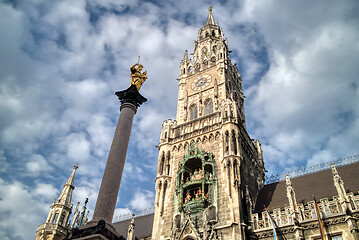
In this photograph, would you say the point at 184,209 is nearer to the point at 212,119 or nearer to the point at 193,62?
the point at 212,119

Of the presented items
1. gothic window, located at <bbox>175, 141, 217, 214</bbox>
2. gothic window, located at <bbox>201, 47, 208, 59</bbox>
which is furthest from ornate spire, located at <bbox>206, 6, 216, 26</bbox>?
gothic window, located at <bbox>175, 141, 217, 214</bbox>

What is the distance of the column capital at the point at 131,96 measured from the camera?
18.9 m

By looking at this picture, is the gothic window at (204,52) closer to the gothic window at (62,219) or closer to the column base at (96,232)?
the gothic window at (62,219)

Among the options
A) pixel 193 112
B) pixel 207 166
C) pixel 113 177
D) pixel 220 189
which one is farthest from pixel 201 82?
pixel 113 177

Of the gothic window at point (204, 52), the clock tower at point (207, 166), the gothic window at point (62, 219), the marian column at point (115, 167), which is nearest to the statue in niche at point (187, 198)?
Answer: the clock tower at point (207, 166)

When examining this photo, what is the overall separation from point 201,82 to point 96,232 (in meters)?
27.7

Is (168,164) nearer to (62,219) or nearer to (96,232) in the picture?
(96,232)

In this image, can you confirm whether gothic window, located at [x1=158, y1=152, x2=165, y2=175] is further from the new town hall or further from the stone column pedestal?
the stone column pedestal

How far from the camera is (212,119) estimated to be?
30766mm

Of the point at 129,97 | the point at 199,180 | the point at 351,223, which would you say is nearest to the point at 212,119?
the point at 199,180

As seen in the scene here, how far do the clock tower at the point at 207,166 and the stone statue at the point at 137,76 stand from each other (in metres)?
10.9

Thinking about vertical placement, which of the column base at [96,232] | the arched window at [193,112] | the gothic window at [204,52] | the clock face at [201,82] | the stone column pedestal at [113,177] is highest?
the gothic window at [204,52]

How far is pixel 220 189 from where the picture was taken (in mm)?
25016

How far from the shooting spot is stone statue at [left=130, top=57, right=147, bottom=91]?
19.9 meters
